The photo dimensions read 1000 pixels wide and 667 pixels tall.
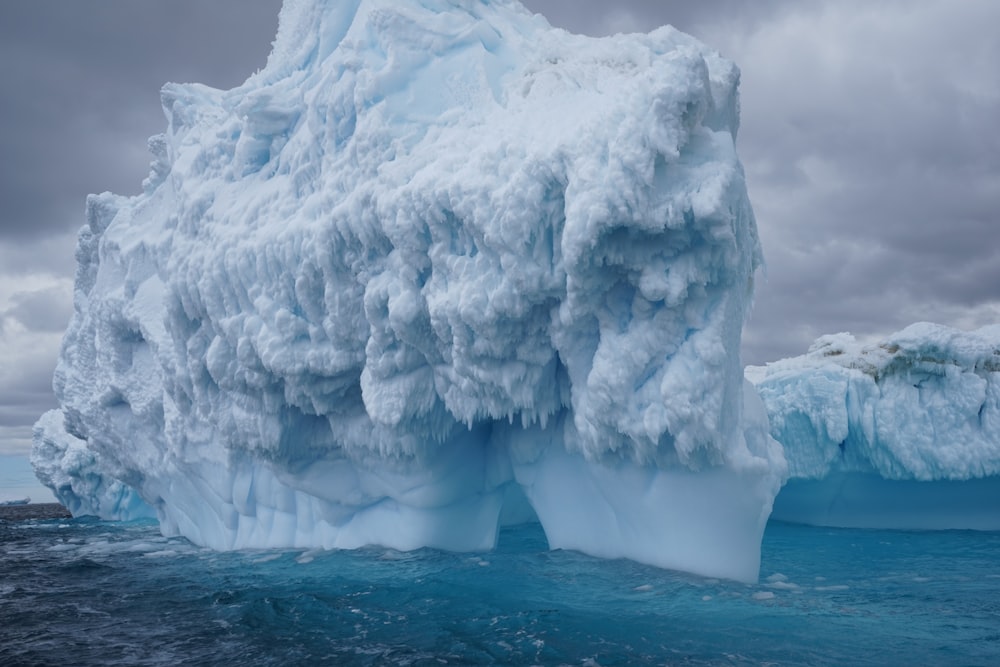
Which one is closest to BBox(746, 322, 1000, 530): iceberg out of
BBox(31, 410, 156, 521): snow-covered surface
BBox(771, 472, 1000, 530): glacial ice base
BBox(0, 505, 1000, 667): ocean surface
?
BBox(771, 472, 1000, 530): glacial ice base

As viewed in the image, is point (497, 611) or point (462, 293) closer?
point (497, 611)

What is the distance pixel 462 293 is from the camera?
758 cm

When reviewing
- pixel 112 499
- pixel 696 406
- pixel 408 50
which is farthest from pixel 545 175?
pixel 112 499

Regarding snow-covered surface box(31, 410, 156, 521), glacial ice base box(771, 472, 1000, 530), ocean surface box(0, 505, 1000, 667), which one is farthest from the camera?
snow-covered surface box(31, 410, 156, 521)

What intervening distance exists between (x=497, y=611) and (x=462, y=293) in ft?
9.79

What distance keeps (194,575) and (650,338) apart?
6.61 metres

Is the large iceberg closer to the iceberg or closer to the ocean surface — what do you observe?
the ocean surface

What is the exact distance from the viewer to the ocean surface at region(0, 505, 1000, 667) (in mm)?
Result: 5711

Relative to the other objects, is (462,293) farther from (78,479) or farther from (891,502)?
(78,479)

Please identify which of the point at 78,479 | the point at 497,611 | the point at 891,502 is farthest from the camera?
the point at 78,479

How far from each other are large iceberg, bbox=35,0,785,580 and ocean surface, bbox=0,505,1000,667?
827 mm

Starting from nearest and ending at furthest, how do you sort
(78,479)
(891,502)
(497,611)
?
(497,611)
(891,502)
(78,479)

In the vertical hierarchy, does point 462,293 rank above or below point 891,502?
above

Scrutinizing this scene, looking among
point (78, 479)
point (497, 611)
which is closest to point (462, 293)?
point (497, 611)
